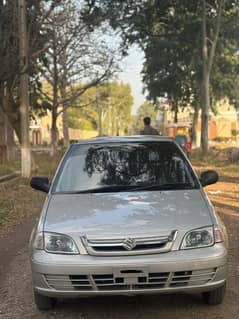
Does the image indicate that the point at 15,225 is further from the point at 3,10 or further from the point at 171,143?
the point at 3,10

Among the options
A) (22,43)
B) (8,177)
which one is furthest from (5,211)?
(22,43)

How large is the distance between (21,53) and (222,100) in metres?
28.5

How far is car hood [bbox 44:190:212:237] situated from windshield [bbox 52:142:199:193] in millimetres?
238

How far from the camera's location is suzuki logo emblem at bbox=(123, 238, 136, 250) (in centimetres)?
470

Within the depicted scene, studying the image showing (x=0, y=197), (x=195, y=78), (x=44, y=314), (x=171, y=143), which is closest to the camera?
(x=44, y=314)

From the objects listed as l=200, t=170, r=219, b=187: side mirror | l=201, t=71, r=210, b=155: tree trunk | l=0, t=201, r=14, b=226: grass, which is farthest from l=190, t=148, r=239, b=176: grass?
l=200, t=170, r=219, b=187: side mirror

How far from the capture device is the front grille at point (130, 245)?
15.4 ft

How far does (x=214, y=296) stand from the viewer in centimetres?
520

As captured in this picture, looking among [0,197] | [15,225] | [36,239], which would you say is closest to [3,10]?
[0,197]

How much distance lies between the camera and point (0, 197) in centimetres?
1349

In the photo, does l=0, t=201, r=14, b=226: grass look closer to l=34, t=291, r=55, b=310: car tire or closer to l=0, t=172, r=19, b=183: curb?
l=0, t=172, r=19, b=183: curb

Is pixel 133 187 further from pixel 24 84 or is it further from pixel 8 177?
pixel 24 84

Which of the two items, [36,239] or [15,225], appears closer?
[36,239]

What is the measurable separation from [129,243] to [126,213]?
0.44 metres
